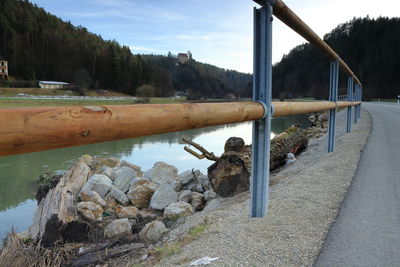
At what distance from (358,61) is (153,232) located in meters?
95.7

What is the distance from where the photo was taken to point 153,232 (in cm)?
452

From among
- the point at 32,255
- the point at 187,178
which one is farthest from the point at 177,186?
the point at 32,255

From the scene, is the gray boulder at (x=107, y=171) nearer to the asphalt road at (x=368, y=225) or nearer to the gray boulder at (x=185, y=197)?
the gray boulder at (x=185, y=197)

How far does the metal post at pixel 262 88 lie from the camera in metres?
2.12

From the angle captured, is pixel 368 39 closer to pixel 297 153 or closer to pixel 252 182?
pixel 297 153

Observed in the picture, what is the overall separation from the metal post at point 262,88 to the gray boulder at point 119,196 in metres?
5.23

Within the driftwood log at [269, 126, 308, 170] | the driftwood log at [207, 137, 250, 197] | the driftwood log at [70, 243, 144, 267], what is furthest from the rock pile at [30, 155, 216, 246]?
the driftwood log at [269, 126, 308, 170]

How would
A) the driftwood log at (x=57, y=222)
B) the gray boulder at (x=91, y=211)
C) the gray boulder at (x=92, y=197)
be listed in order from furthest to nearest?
the gray boulder at (x=92, y=197) → the gray boulder at (x=91, y=211) → the driftwood log at (x=57, y=222)

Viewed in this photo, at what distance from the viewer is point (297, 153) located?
28.0 ft

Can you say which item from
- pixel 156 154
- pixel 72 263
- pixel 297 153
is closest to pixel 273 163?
pixel 297 153

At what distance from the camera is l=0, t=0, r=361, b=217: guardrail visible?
2.67 ft

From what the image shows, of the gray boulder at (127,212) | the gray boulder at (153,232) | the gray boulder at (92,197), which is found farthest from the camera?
the gray boulder at (92,197)

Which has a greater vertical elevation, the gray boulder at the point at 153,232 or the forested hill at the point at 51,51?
the forested hill at the point at 51,51

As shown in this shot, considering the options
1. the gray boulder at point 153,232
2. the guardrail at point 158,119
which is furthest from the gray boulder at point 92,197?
the guardrail at point 158,119
